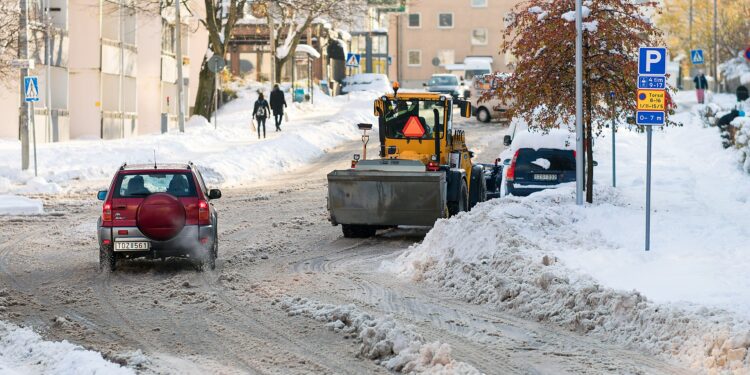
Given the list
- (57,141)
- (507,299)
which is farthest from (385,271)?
(57,141)

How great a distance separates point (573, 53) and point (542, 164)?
15.1ft

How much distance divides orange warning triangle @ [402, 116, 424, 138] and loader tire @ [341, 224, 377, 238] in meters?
1.93

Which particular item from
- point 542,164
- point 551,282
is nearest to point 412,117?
point 542,164

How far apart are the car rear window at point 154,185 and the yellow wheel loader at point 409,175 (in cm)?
389

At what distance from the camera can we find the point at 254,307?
13.0 meters

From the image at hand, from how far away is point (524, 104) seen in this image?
20844 mm

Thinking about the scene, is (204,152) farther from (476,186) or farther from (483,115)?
(483,115)

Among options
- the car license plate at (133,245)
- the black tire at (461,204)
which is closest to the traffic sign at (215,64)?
the black tire at (461,204)

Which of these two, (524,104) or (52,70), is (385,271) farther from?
(52,70)

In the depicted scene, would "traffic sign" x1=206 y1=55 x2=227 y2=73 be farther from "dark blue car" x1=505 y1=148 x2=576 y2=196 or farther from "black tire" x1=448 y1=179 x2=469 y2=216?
"black tire" x1=448 y1=179 x2=469 y2=216

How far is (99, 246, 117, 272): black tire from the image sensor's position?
15422mm

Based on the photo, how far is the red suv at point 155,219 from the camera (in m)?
15.3

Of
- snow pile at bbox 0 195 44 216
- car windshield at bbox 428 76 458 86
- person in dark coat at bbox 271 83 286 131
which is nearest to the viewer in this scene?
snow pile at bbox 0 195 44 216

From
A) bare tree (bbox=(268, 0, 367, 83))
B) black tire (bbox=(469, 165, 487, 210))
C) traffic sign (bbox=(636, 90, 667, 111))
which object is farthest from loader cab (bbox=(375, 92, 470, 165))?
bare tree (bbox=(268, 0, 367, 83))
